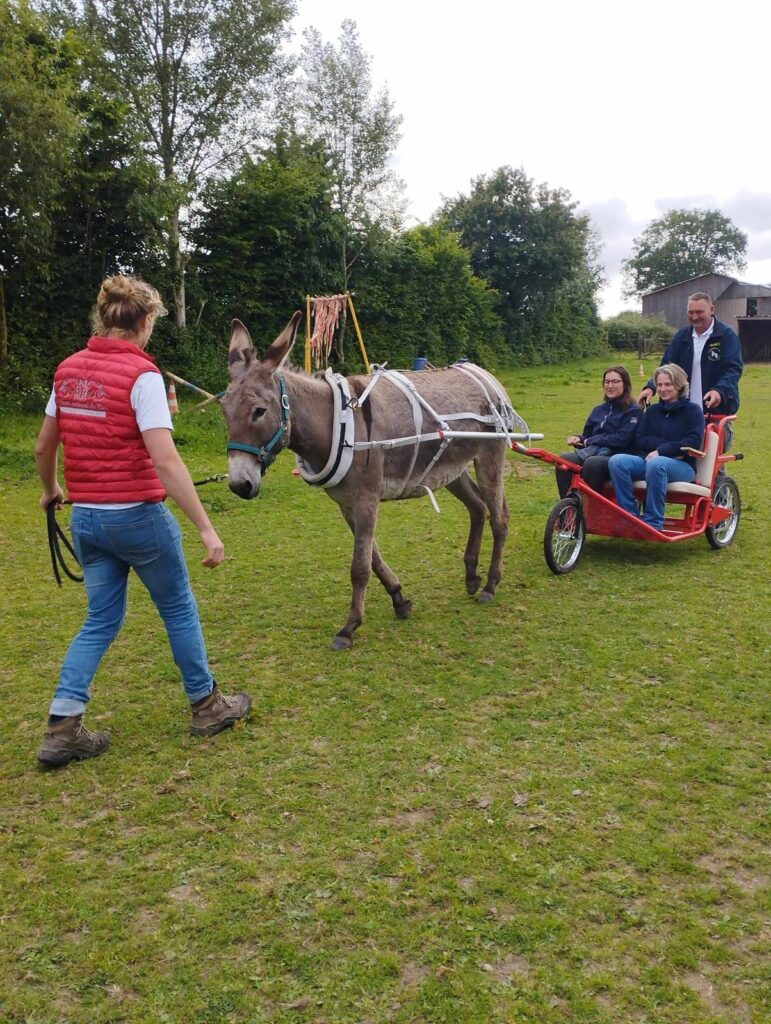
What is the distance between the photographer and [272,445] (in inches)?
183

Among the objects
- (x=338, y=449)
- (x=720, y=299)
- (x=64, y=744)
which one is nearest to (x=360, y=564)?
(x=338, y=449)

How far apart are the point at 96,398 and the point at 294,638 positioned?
8.31 feet

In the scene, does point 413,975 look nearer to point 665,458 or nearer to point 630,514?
point 630,514

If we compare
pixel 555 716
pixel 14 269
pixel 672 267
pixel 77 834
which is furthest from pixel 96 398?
pixel 672 267

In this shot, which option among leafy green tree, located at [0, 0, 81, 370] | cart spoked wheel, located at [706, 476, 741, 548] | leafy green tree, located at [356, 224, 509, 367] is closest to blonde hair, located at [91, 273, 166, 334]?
cart spoked wheel, located at [706, 476, 741, 548]

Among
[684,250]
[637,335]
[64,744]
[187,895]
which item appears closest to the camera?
[187,895]

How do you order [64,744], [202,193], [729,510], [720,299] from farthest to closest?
[720,299] < [202,193] < [729,510] < [64,744]

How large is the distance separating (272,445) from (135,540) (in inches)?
49.8

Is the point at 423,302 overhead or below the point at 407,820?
overhead

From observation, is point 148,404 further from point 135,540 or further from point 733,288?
point 733,288

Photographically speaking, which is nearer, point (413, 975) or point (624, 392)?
point (413, 975)

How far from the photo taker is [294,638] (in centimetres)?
548

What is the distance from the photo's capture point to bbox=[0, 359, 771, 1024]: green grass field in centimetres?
243

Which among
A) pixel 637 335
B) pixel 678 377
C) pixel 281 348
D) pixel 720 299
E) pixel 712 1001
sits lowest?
pixel 712 1001
